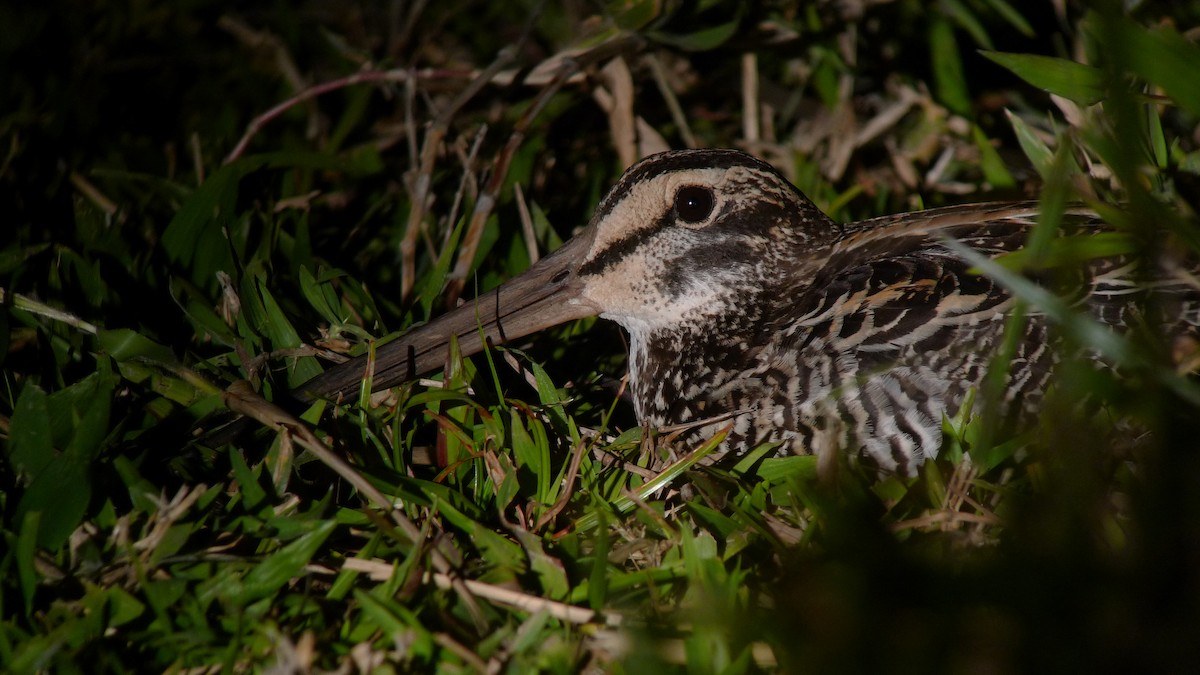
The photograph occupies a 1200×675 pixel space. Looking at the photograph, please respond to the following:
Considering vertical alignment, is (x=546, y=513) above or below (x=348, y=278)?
below

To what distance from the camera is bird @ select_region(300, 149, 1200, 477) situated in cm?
206

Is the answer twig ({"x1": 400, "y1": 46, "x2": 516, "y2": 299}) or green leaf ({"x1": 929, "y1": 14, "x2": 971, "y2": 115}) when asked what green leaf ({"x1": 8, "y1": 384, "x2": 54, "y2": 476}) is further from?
green leaf ({"x1": 929, "y1": 14, "x2": 971, "y2": 115})

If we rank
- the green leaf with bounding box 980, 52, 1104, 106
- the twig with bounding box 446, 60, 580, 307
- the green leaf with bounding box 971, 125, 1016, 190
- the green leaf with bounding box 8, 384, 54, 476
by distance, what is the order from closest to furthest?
the green leaf with bounding box 8, 384, 54, 476
the green leaf with bounding box 980, 52, 1104, 106
the twig with bounding box 446, 60, 580, 307
the green leaf with bounding box 971, 125, 1016, 190

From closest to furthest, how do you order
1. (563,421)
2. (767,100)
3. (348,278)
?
(563,421)
(348,278)
(767,100)

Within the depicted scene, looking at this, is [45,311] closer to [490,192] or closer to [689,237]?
[490,192]

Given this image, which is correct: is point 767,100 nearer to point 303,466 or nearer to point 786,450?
point 786,450

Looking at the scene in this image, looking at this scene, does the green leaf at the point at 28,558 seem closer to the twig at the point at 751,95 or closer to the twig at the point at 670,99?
the twig at the point at 670,99

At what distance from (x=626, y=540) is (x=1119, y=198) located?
5.05 ft

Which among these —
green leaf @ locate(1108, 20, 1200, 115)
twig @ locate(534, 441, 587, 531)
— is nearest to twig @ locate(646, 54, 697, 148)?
twig @ locate(534, 441, 587, 531)

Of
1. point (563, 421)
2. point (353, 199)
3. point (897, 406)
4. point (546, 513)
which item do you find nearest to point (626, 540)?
point (546, 513)

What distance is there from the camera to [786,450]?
87.2 inches

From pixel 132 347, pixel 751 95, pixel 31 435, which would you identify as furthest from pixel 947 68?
pixel 31 435

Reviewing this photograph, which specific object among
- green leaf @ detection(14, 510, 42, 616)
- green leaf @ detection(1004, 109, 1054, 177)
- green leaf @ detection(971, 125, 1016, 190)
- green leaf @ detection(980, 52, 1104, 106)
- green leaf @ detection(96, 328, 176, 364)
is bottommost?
green leaf @ detection(971, 125, 1016, 190)

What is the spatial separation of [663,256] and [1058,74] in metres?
0.99
